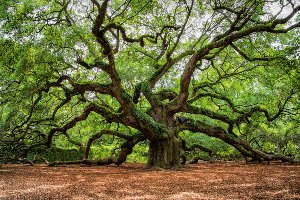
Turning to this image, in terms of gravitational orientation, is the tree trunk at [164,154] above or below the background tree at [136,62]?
Answer: below

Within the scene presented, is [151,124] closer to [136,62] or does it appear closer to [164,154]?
[164,154]

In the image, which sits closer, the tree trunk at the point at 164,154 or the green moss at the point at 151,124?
the green moss at the point at 151,124

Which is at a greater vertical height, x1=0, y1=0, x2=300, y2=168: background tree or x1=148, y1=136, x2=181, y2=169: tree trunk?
x1=0, y1=0, x2=300, y2=168: background tree

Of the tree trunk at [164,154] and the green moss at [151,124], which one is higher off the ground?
the green moss at [151,124]

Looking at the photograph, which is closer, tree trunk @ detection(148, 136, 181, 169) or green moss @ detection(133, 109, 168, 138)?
green moss @ detection(133, 109, 168, 138)

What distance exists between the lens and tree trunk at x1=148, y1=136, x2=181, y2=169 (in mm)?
12898

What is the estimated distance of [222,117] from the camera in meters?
15.3

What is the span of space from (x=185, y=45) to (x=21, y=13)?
31.6 feet

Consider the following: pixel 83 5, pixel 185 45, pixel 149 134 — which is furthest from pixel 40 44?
pixel 185 45

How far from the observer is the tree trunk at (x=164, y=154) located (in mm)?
12898

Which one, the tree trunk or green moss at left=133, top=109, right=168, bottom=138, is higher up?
green moss at left=133, top=109, right=168, bottom=138

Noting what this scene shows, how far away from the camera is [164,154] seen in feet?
42.7

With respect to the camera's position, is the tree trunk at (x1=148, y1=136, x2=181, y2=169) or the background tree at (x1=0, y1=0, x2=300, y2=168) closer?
the background tree at (x1=0, y1=0, x2=300, y2=168)

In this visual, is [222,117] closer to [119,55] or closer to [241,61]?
[241,61]
